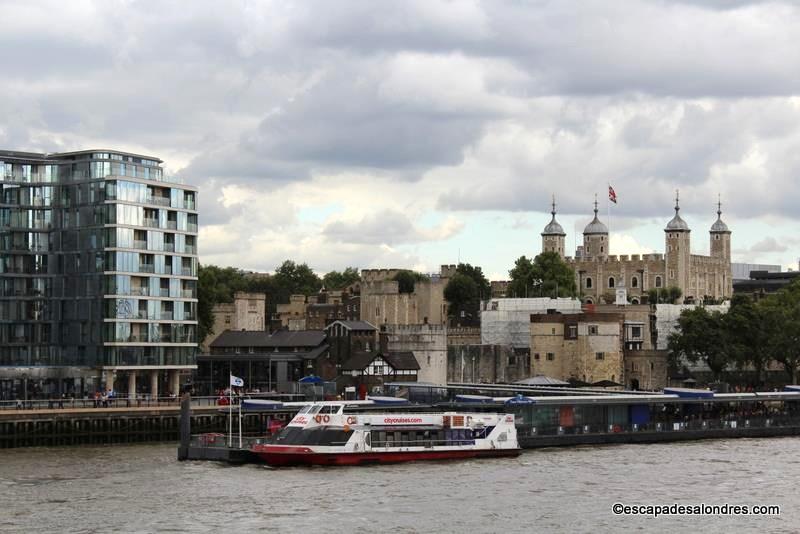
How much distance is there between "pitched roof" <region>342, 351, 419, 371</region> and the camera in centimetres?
12062

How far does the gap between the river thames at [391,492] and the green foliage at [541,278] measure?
→ 9218cm

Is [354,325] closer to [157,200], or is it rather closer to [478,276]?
[157,200]

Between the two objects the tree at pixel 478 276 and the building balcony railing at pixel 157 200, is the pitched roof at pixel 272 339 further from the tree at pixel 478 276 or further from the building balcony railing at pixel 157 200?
the tree at pixel 478 276

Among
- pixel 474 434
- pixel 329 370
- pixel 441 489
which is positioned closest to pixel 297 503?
pixel 441 489

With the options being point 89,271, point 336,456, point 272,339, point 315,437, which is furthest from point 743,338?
point 315,437

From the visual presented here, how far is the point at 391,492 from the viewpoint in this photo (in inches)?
2520

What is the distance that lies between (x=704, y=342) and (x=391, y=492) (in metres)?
77.0

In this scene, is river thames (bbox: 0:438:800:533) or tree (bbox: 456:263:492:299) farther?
tree (bbox: 456:263:492:299)

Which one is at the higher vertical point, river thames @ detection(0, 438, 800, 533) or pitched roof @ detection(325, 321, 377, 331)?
pitched roof @ detection(325, 321, 377, 331)

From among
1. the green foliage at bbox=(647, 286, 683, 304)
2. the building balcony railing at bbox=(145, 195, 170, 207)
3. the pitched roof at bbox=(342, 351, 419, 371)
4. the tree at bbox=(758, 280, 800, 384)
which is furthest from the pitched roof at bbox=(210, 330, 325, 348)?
the green foliage at bbox=(647, 286, 683, 304)

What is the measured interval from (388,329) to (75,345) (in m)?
34.7

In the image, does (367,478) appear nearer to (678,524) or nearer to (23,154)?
(678,524)

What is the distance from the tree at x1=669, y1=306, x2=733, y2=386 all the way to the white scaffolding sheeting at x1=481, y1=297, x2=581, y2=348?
11.1 m

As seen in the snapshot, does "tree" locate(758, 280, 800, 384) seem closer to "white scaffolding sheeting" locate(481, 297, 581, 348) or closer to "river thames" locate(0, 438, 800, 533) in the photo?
"white scaffolding sheeting" locate(481, 297, 581, 348)
